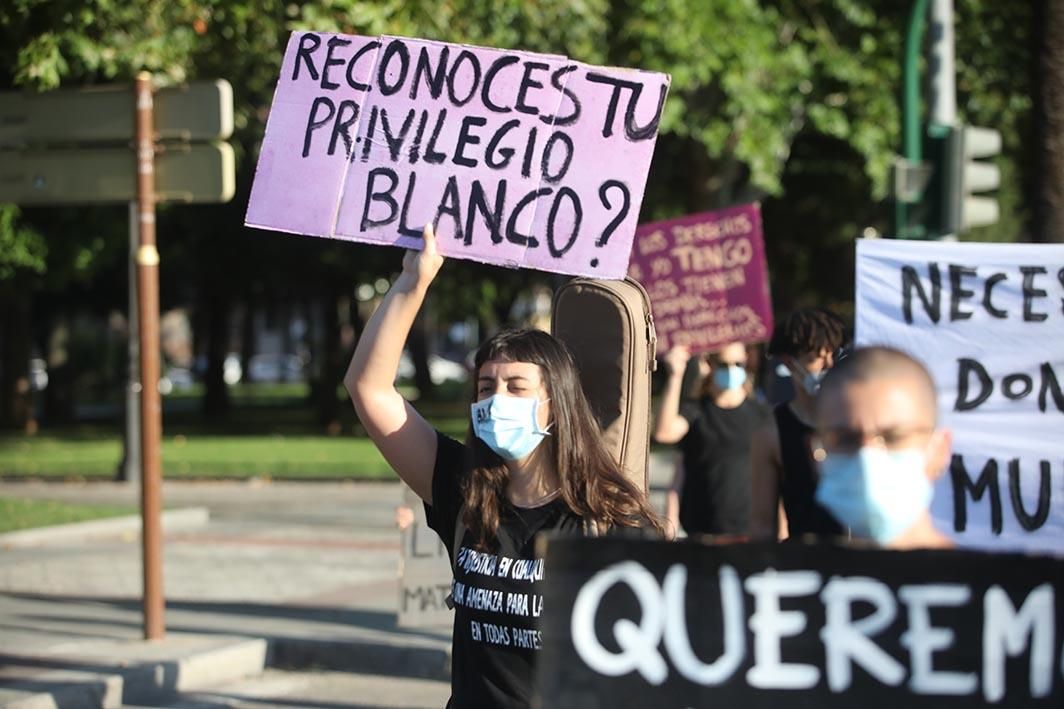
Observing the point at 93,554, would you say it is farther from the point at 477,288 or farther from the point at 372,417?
the point at 477,288

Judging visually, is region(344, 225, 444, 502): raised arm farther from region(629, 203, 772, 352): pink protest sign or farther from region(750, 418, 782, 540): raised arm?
region(629, 203, 772, 352): pink protest sign

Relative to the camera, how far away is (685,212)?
26266 mm

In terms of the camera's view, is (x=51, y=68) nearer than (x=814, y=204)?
Yes

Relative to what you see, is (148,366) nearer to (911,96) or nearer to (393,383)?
(393,383)

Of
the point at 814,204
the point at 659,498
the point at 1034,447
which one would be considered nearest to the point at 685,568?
the point at 1034,447

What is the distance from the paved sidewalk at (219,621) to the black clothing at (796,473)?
3.90 metres

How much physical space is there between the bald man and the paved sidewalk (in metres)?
5.78

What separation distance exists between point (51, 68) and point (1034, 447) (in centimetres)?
630

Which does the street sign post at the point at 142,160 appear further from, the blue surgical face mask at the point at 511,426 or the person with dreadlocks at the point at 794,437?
the blue surgical face mask at the point at 511,426

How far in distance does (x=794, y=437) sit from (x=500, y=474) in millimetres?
1433

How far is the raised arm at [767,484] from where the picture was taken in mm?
5082

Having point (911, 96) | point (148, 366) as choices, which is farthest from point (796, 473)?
point (911, 96)

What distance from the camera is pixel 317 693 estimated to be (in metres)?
8.76

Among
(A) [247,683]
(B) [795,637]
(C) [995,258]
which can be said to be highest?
(C) [995,258]
